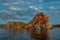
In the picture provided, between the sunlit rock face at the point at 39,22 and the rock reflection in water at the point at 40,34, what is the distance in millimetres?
216

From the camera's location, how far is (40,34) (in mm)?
9000

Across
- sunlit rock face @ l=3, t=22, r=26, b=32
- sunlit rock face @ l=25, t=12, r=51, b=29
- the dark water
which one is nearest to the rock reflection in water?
the dark water

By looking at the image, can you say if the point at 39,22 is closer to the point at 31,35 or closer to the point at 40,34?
the point at 40,34

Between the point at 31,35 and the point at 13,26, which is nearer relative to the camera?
the point at 13,26

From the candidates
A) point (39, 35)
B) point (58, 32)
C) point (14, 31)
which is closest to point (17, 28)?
point (14, 31)

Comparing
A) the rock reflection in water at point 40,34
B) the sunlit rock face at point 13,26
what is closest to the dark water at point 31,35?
the rock reflection in water at point 40,34

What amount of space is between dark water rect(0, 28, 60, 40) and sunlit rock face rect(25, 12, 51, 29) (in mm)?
250

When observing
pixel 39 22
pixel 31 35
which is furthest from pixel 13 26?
pixel 39 22

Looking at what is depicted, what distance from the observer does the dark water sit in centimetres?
863

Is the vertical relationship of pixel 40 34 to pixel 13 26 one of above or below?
below

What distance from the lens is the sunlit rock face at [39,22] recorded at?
8.53 metres

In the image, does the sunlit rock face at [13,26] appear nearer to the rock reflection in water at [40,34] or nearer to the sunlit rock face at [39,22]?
the sunlit rock face at [39,22]

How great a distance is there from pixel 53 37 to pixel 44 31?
49 centimetres

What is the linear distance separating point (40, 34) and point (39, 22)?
0.58 meters
